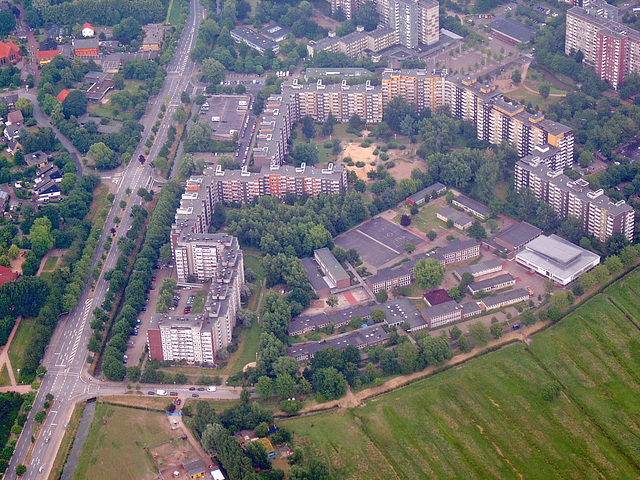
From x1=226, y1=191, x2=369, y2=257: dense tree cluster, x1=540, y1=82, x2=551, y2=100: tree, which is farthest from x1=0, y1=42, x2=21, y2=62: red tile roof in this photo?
x1=540, y1=82, x2=551, y2=100: tree

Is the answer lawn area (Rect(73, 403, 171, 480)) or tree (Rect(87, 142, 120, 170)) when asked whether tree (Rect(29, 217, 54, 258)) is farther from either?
lawn area (Rect(73, 403, 171, 480))

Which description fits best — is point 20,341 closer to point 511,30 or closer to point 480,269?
point 480,269

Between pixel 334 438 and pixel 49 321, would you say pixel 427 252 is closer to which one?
pixel 334 438

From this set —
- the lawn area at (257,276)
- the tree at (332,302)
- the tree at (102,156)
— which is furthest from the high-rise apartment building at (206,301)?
the tree at (102,156)

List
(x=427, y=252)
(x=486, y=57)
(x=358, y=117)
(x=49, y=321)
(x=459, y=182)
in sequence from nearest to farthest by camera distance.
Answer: (x=49, y=321) < (x=427, y=252) < (x=459, y=182) < (x=358, y=117) < (x=486, y=57)

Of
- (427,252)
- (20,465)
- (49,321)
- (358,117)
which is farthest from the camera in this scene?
(358,117)

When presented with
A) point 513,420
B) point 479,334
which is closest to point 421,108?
point 479,334

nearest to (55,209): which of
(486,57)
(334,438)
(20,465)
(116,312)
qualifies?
(116,312)

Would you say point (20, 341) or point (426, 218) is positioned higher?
point (20, 341)
